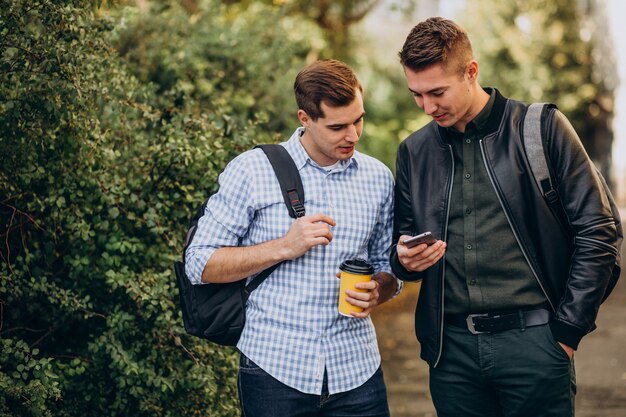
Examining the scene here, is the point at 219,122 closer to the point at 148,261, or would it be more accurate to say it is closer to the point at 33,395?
the point at 148,261

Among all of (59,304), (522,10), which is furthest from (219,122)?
(522,10)

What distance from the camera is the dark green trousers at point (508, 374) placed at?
354cm

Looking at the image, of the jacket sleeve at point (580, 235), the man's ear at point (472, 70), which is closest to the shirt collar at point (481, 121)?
the man's ear at point (472, 70)

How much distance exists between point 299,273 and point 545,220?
1.01m

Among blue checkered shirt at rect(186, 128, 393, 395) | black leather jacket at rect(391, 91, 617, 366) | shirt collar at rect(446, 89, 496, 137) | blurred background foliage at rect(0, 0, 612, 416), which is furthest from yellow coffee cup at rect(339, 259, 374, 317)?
blurred background foliage at rect(0, 0, 612, 416)

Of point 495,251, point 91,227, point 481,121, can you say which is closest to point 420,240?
point 495,251

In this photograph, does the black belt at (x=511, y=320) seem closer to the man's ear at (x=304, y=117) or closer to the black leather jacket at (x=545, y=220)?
the black leather jacket at (x=545, y=220)

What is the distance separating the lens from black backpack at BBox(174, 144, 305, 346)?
363 centimetres

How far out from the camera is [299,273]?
3.61 meters

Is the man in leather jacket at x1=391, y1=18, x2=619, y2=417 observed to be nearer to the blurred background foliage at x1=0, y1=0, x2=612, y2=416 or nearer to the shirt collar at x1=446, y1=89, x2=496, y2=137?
the shirt collar at x1=446, y1=89, x2=496, y2=137

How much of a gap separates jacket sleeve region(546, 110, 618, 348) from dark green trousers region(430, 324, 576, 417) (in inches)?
3.9

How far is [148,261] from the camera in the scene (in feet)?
17.1

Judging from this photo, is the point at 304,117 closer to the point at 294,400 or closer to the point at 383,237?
the point at 383,237

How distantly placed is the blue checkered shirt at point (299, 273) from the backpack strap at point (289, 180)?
28mm
